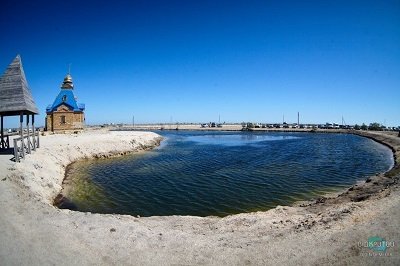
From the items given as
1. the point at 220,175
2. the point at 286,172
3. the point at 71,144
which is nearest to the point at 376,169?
the point at 286,172

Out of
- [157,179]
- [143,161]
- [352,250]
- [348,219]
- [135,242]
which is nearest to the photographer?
[352,250]

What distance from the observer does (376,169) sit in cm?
2761

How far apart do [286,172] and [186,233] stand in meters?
17.6

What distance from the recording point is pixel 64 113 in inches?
2087

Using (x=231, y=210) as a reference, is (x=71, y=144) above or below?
above

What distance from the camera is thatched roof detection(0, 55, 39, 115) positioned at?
71.2 ft

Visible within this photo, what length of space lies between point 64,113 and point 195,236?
50.7 metres

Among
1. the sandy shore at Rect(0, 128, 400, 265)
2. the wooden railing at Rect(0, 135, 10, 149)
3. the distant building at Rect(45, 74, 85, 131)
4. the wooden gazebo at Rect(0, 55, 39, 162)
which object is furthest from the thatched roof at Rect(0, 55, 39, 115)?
the distant building at Rect(45, 74, 85, 131)

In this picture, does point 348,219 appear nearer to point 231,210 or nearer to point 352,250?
point 352,250

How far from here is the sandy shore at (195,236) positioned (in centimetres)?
786

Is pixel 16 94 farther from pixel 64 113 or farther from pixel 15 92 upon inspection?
pixel 64 113

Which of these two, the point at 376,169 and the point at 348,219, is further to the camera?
the point at 376,169

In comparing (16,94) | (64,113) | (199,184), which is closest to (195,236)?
(199,184)

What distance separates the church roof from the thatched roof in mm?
30949
